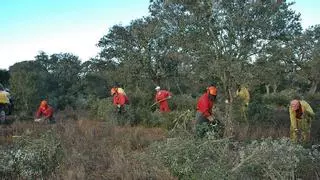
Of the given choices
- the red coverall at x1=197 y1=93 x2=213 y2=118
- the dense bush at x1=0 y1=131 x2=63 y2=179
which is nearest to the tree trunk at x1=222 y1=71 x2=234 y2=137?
the red coverall at x1=197 y1=93 x2=213 y2=118

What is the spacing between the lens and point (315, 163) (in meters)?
7.54

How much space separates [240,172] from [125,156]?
2640mm

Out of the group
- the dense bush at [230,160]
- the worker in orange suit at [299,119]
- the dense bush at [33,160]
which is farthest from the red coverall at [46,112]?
the dense bush at [230,160]

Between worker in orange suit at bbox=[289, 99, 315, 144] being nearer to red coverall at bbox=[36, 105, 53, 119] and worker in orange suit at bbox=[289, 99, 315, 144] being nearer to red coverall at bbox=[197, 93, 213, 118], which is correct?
red coverall at bbox=[197, 93, 213, 118]

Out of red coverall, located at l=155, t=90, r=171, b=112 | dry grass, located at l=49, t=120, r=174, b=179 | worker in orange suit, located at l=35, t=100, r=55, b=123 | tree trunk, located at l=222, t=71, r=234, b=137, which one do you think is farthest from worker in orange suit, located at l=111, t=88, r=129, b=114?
dry grass, located at l=49, t=120, r=174, b=179

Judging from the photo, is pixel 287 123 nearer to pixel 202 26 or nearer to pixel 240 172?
pixel 202 26

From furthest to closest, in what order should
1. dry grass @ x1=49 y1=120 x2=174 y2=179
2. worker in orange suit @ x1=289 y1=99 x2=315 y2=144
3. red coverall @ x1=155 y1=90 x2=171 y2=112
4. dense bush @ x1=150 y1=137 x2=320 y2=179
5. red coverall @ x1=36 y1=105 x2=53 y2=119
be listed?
red coverall @ x1=36 y1=105 x2=53 y2=119
red coverall @ x1=155 y1=90 x2=171 y2=112
worker in orange suit @ x1=289 y1=99 x2=315 y2=144
dry grass @ x1=49 y1=120 x2=174 y2=179
dense bush @ x1=150 y1=137 x2=320 y2=179

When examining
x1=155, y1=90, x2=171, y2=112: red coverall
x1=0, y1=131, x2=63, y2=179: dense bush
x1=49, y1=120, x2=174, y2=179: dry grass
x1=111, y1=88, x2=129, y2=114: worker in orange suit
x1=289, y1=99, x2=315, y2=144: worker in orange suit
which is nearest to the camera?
x1=49, y1=120, x2=174, y2=179: dry grass

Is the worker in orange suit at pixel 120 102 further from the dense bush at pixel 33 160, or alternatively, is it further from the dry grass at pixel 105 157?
the dense bush at pixel 33 160

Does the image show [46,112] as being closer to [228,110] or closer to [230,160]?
[228,110]

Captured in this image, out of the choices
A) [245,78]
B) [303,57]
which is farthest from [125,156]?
[303,57]

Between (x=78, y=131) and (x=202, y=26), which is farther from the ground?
(x=202, y=26)

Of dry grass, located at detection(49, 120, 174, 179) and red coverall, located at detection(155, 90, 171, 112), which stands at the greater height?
red coverall, located at detection(155, 90, 171, 112)

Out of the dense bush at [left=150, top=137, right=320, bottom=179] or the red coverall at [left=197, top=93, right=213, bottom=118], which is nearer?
the dense bush at [left=150, top=137, right=320, bottom=179]
